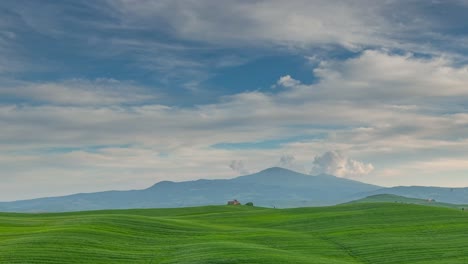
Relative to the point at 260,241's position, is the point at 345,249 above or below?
below

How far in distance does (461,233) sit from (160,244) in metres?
33.0

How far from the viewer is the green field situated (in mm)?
40594

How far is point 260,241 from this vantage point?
172ft

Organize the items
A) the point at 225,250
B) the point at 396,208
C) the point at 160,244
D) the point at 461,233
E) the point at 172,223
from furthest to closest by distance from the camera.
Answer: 1. the point at 396,208
2. the point at 172,223
3. the point at 461,233
4. the point at 160,244
5. the point at 225,250

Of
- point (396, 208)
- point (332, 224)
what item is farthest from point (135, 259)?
point (396, 208)

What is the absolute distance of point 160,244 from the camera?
49781 millimetres

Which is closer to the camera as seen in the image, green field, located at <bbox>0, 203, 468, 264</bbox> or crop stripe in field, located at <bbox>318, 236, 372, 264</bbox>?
green field, located at <bbox>0, 203, 468, 264</bbox>

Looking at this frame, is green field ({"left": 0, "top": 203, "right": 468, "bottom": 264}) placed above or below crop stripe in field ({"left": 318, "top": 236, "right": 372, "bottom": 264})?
above

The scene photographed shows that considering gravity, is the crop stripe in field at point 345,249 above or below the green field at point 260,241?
below

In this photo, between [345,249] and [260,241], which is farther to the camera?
[260,241]

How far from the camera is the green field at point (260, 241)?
40594mm

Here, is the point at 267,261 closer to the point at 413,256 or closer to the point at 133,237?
the point at 413,256

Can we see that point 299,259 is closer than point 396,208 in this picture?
Yes

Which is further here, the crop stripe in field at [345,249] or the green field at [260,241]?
the crop stripe in field at [345,249]
